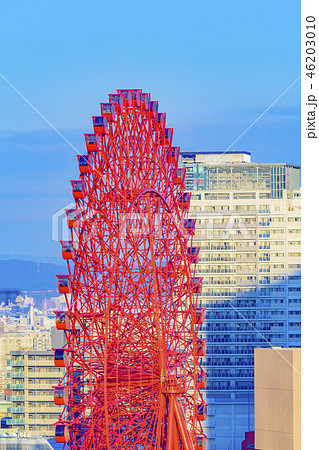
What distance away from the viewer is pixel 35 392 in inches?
2512

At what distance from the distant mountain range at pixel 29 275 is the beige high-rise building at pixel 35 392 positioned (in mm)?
4253

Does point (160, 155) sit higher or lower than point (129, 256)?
higher

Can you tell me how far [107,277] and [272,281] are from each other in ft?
172

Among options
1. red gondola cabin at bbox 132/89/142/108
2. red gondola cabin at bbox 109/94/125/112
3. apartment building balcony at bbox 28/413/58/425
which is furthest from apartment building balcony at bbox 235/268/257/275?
red gondola cabin at bbox 109/94/125/112

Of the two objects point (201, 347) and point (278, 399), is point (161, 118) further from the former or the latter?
point (278, 399)

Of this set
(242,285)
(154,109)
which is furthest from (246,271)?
(154,109)

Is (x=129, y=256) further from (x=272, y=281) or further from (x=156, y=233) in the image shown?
(x=272, y=281)

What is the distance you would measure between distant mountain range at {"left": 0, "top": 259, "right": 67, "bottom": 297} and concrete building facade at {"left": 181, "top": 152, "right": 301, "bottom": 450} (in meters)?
10.6

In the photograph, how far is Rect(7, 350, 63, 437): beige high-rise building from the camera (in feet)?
207

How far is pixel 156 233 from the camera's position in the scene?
88.1 feet

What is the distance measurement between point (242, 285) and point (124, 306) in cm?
5117
